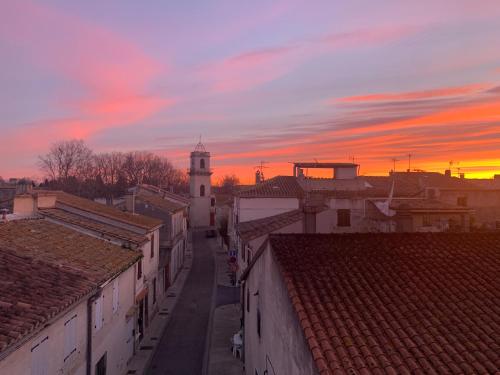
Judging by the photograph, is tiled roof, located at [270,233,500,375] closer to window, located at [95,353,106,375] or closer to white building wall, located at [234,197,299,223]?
window, located at [95,353,106,375]

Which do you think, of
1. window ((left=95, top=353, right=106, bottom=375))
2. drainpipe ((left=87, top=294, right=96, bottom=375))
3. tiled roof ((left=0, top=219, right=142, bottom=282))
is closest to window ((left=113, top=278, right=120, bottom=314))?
tiled roof ((left=0, top=219, right=142, bottom=282))

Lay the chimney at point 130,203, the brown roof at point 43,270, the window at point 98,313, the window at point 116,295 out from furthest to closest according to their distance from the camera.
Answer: the chimney at point 130,203, the window at point 116,295, the window at point 98,313, the brown roof at point 43,270

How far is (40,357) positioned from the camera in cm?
1034

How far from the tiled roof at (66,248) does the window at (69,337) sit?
1824 mm

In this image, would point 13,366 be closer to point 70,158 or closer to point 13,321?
point 13,321

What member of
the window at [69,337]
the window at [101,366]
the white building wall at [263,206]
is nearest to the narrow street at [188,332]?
the window at [101,366]

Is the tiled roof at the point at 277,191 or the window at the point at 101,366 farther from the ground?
the tiled roof at the point at 277,191

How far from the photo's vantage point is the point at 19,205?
64.8 ft

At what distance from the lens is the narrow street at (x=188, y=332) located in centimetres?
1983

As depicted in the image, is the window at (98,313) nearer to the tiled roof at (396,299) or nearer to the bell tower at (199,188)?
the tiled roof at (396,299)

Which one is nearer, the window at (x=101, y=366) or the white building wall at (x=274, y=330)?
the white building wall at (x=274, y=330)

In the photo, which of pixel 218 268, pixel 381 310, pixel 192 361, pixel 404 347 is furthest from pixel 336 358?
pixel 218 268

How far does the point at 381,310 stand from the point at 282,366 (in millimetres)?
3075

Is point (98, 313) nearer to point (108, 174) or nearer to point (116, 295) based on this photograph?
point (116, 295)
